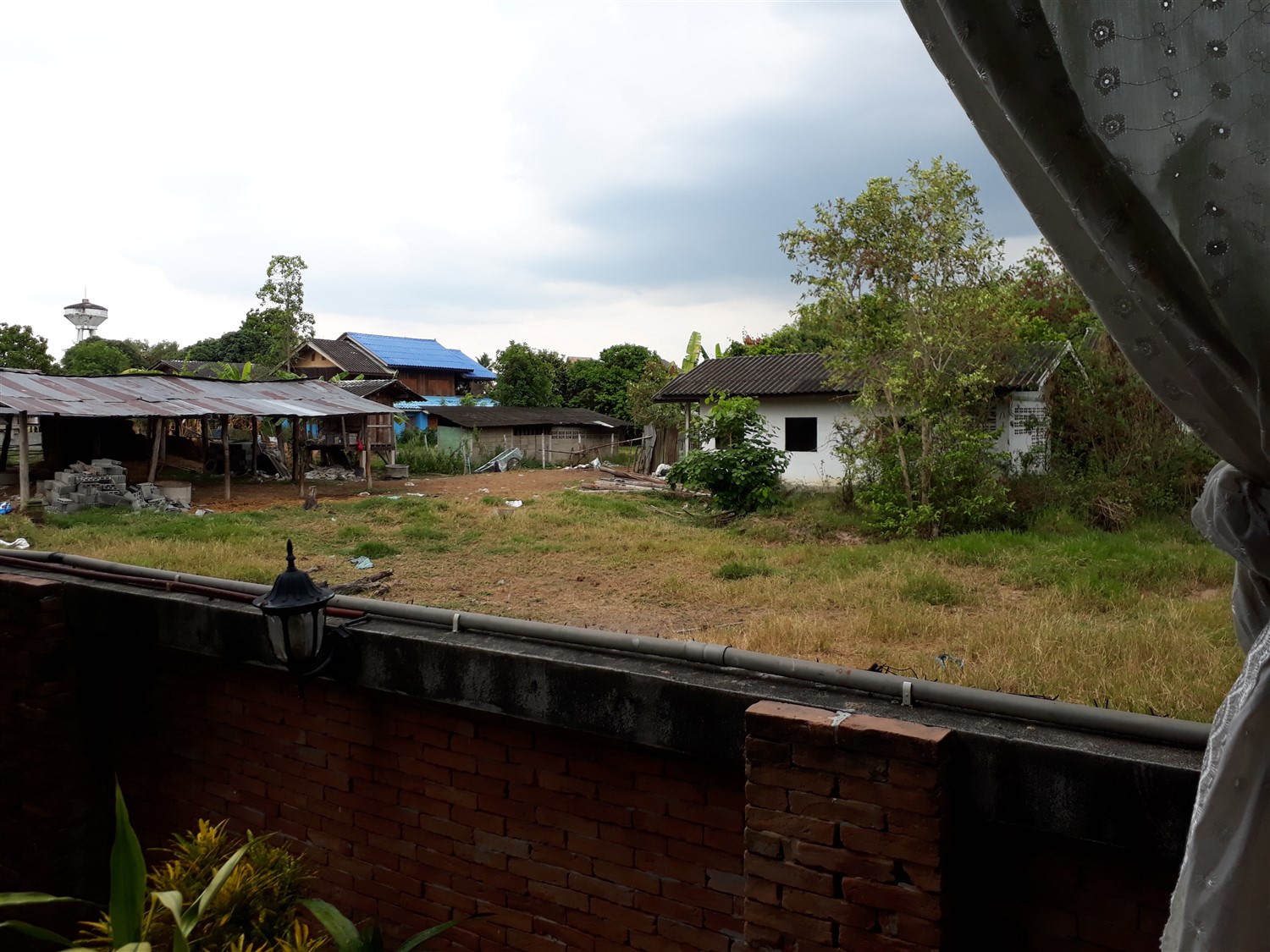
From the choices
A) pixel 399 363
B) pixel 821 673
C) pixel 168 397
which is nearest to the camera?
pixel 821 673

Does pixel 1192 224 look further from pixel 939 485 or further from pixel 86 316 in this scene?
pixel 86 316

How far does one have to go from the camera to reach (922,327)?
42.7 ft

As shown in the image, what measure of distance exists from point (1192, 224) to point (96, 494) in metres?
19.4

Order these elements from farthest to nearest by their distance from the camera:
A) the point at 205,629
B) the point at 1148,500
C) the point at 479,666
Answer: the point at 1148,500
the point at 205,629
the point at 479,666

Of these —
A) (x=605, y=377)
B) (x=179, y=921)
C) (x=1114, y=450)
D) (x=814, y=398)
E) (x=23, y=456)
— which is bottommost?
(x=179, y=921)

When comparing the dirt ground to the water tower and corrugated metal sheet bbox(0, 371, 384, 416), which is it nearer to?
corrugated metal sheet bbox(0, 371, 384, 416)

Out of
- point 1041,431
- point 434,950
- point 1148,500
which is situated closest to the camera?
point 434,950

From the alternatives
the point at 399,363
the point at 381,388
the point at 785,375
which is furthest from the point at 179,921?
the point at 399,363

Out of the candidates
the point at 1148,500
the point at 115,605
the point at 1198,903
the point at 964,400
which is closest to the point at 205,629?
the point at 115,605

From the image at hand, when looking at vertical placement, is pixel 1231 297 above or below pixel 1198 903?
above

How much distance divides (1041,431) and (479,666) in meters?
15.2

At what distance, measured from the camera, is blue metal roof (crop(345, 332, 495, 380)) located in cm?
4612

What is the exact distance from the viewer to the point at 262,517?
1591cm

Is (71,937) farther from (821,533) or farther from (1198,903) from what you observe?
(821,533)
